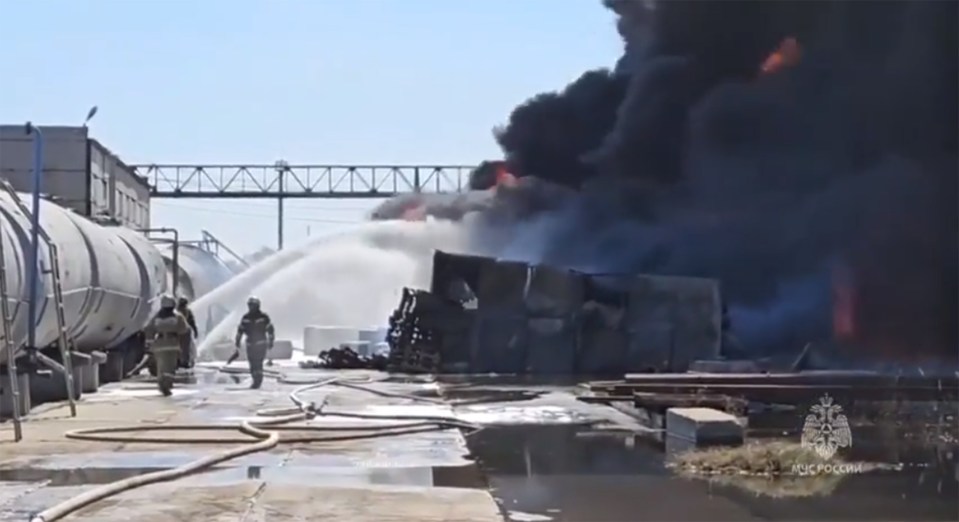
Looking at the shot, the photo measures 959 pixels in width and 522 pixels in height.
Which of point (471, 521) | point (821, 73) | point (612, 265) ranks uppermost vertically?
point (821, 73)

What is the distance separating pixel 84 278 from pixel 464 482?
32.8 ft

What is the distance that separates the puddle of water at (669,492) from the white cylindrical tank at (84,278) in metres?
6.08

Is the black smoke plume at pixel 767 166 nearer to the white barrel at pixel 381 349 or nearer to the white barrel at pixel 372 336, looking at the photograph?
the white barrel at pixel 372 336

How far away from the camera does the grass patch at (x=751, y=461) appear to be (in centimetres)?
1217

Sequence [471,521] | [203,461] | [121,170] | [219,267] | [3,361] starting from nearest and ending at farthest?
[471,521], [203,461], [3,361], [121,170], [219,267]

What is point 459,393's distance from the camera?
22.6 m

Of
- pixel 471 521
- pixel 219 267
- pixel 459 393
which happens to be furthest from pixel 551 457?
pixel 219 267

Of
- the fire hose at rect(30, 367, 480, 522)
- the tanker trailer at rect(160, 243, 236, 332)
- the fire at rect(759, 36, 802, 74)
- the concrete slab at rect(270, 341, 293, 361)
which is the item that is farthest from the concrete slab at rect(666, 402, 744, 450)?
the fire at rect(759, 36, 802, 74)

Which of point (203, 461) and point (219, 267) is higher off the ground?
point (219, 267)

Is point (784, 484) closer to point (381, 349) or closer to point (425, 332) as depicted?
point (425, 332)

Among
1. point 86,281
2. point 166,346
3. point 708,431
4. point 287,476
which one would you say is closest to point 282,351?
point 166,346

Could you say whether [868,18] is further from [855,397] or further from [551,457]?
[551,457]

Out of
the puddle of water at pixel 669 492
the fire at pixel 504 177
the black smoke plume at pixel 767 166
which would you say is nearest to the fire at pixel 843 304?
the black smoke plume at pixel 767 166

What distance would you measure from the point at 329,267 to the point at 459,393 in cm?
2234
